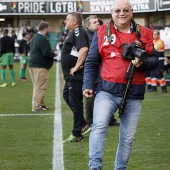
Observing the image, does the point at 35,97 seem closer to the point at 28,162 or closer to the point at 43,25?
the point at 43,25

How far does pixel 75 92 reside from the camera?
9648 millimetres

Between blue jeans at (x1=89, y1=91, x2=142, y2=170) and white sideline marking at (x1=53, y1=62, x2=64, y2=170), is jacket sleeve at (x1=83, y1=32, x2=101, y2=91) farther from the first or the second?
white sideline marking at (x1=53, y1=62, x2=64, y2=170)

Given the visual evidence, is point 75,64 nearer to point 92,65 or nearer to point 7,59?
point 92,65

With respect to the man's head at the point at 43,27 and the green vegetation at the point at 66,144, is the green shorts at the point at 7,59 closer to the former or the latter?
the green vegetation at the point at 66,144

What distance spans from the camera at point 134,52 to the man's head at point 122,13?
28 centimetres

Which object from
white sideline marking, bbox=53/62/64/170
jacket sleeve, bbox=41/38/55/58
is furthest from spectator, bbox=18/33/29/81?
jacket sleeve, bbox=41/38/55/58

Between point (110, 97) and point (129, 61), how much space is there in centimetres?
44

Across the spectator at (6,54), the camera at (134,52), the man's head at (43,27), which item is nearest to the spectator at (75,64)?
the camera at (134,52)

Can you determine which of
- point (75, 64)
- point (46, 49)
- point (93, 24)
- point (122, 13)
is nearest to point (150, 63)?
point (122, 13)

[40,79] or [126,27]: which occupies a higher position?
[126,27]

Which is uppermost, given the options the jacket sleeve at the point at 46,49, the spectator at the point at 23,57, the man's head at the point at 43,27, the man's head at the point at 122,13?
the man's head at the point at 122,13

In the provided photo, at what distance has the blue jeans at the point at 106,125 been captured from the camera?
20.9 ft

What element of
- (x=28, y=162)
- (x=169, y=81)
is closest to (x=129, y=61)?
(x=28, y=162)

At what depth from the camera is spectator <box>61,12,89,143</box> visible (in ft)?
31.6
